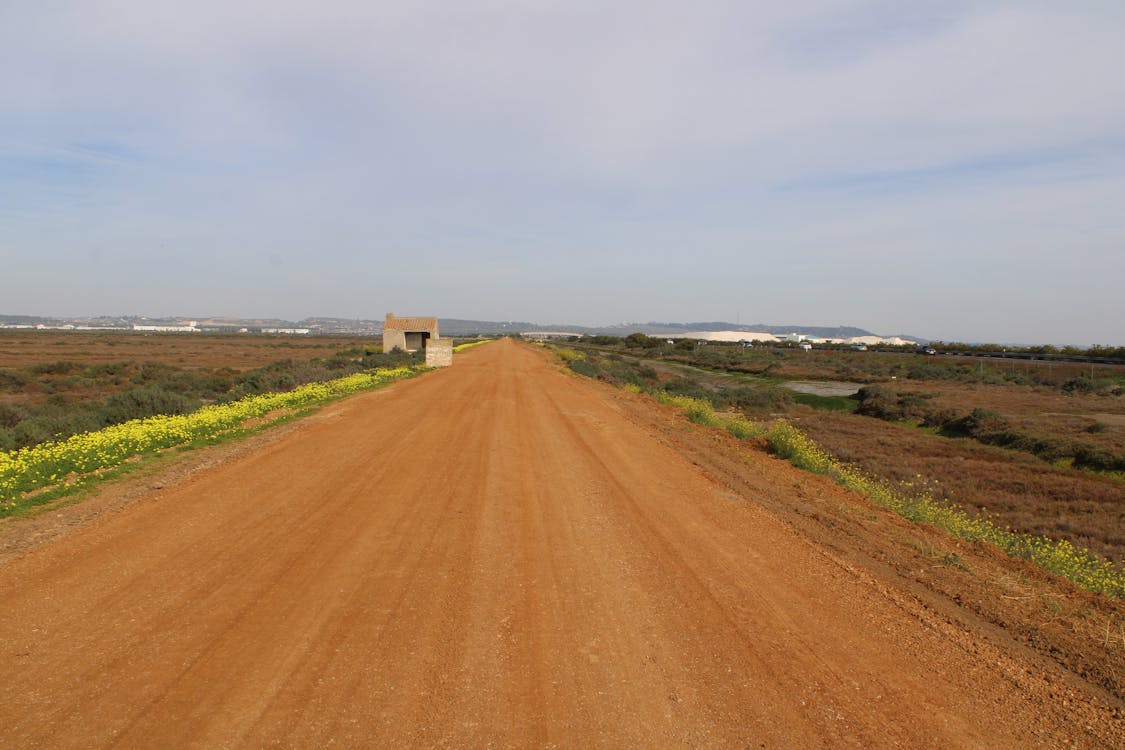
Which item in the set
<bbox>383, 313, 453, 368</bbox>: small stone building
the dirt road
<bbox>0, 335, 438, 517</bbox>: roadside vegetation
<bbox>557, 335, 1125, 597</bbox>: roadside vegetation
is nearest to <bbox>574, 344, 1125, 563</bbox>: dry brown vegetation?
<bbox>557, 335, 1125, 597</bbox>: roadside vegetation

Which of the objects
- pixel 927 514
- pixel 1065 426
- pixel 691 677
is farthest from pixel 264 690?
pixel 1065 426

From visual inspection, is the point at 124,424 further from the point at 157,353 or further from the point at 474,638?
the point at 157,353

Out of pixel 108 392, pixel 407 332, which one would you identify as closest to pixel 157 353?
pixel 407 332

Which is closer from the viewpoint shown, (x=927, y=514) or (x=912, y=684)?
(x=912, y=684)

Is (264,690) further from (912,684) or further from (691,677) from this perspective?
(912,684)

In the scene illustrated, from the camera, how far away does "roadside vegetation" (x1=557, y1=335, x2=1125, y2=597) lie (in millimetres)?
10977

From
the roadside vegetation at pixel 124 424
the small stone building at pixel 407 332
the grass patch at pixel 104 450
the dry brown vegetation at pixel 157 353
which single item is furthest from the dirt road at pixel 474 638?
the dry brown vegetation at pixel 157 353

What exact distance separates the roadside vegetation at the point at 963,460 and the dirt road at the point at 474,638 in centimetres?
444

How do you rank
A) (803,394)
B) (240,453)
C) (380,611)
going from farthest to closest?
(803,394) < (240,453) < (380,611)

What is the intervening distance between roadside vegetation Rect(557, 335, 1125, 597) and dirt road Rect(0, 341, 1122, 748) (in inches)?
175

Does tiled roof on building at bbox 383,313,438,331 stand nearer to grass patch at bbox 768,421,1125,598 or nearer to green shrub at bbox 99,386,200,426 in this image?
green shrub at bbox 99,386,200,426

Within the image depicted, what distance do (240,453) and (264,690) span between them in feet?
27.7

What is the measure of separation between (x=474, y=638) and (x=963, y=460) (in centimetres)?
2271

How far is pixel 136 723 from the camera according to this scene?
360 cm
